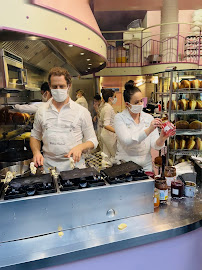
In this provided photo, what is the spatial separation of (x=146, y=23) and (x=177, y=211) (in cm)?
1056

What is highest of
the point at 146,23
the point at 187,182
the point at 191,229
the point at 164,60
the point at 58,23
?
the point at 146,23

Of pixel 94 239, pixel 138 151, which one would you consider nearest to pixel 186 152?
pixel 138 151

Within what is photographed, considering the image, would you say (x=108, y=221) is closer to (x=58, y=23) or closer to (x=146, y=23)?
(x=58, y=23)

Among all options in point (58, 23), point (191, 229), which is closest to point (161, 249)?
point (191, 229)

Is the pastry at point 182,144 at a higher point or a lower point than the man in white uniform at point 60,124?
lower

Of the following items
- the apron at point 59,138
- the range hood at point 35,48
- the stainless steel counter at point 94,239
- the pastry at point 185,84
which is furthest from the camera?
the pastry at point 185,84

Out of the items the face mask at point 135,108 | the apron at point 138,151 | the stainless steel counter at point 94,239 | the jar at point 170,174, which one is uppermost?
the face mask at point 135,108

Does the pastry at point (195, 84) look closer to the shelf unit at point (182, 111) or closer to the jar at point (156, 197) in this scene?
the shelf unit at point (182, 111)

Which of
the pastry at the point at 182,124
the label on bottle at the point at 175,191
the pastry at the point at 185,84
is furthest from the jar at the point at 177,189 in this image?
the pastry at the point at 185,84

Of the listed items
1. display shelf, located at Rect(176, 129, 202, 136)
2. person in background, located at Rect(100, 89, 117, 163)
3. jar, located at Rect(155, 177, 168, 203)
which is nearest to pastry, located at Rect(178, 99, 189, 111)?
display shelf, located at Rect(176, 129, 202, 136)

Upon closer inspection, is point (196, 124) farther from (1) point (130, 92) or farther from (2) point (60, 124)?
(2) point (60, 124)

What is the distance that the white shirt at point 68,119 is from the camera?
2.07m

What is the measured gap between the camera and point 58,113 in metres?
2.08

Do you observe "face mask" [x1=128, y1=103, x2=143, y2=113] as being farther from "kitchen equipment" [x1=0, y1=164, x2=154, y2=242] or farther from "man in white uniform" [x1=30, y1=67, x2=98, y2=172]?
"kitchen equipment" [x1=0, y1=164, x2=154, y2=242]
